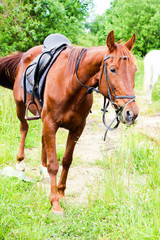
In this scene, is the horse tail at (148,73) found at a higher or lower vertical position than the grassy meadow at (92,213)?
lower

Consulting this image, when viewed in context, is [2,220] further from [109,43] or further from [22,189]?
[109,43]

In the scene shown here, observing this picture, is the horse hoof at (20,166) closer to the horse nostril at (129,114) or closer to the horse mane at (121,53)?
the horse nostril at (129,114)

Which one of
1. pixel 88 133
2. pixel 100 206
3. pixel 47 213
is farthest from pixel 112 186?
pixel 88 133

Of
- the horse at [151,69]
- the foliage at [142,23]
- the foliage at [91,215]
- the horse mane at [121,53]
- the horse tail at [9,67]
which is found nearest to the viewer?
the foliage at [91,215]

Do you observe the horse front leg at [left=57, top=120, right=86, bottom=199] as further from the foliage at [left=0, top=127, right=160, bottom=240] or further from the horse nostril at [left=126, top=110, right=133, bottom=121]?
the horse nostril at [left=126, top=110, right=133, bottom=121]

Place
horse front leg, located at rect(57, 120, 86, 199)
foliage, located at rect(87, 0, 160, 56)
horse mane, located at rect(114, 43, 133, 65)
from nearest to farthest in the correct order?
horse mane, located at rect(114, 43, 133, 65), horse front leg, located at rect(57, 120, 86, 199), foliage, located at rect(87, 0, 160, 56)

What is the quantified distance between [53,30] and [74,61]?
9.02 m

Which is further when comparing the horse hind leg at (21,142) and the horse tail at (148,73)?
the horse tail at (148,73)

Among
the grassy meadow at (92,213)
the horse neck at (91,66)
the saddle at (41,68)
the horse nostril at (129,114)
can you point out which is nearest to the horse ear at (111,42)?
the horse neck at (91,66)

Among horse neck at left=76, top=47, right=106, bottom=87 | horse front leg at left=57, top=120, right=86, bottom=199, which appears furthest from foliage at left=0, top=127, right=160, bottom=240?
horse neck at left=76, top=47, right=106, bottom=87

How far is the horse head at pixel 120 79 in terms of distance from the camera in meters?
2.22

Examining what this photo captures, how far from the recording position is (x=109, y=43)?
2.33 meters

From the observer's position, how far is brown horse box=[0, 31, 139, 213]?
225cm

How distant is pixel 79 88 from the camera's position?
8.94 feet
